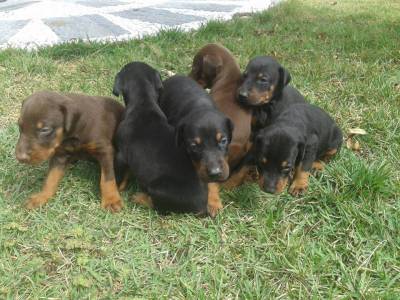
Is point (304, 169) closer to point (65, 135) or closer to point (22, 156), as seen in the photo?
point (65, 135)

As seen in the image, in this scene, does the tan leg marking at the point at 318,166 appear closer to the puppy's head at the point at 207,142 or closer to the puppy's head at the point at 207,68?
the puppy's head at the point at 207,142

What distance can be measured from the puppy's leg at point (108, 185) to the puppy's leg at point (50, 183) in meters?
0.34

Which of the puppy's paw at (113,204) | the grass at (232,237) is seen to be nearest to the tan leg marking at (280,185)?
the grass at (232,237)

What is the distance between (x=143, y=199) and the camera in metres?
3.88

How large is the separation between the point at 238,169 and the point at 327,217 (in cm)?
91

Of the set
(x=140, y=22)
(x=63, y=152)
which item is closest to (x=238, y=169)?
(x=63, y=152)

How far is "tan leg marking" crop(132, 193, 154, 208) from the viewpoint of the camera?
151 inches

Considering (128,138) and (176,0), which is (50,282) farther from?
(176,0)

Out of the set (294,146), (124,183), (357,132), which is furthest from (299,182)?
(124,183)

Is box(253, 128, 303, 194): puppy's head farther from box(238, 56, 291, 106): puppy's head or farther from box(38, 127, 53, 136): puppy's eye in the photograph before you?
box(38, 127, 53, 136): puppy's eye

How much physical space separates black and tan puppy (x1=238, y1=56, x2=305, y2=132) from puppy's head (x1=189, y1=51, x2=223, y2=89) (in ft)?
1.84

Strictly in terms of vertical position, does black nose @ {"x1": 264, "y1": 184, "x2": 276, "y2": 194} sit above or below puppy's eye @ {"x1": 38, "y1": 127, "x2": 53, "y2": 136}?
below

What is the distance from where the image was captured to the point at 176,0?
37.3 feet

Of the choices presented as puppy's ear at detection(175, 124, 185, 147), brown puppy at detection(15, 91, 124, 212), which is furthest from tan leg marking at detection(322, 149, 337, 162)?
brown puppy at detection(15, 91, 124, 212)
